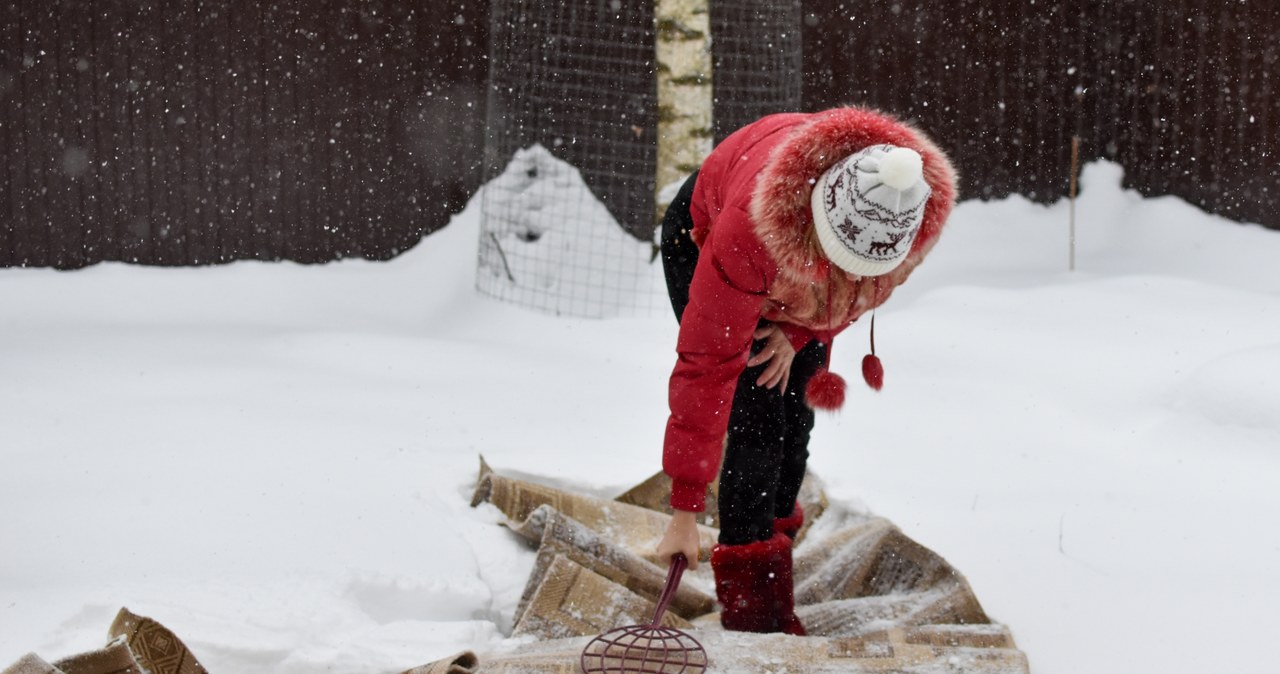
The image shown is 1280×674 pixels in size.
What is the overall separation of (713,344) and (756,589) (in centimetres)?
64

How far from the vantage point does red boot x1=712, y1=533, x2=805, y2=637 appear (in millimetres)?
2359

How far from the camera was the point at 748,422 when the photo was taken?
7.66 ft

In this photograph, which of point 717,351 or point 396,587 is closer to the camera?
point 717,351

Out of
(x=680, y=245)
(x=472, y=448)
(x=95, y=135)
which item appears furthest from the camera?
(x=95, y=135)

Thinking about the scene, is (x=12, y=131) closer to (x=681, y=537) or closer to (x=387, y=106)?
(x=387, y=106)

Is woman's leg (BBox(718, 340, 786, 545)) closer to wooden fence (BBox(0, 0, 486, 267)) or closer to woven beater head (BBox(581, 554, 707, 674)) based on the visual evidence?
woven beater head (BBox(581, 554, 707, 674))

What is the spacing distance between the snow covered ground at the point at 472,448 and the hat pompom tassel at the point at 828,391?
704 mm

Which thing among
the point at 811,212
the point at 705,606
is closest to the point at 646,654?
the point at 705,606

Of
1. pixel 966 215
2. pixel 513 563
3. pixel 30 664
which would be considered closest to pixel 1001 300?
pixel 966 215

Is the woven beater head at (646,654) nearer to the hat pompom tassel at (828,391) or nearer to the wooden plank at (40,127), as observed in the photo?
the hat pompom tassel at (828,391)

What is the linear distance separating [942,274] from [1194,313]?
Answer: 162 centimetres

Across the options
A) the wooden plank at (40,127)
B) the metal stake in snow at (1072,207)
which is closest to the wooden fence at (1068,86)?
the metal stake in snow at (1072,207)

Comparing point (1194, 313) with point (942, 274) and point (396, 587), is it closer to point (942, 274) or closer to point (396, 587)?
point (942, 274)

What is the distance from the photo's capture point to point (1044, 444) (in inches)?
143
